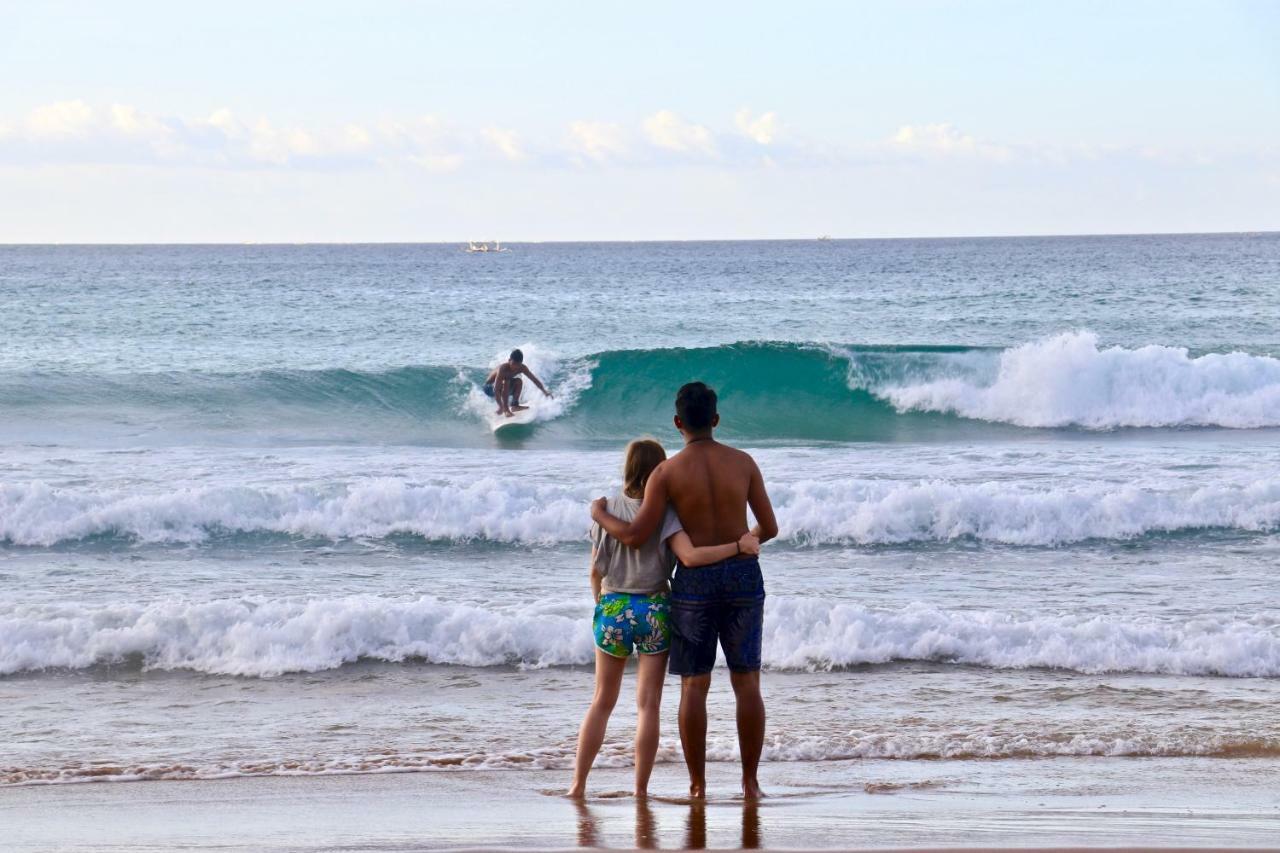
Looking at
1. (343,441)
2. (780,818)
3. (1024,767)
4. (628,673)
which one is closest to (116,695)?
(628,673)

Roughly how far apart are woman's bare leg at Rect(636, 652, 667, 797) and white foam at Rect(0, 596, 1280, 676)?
101 inches

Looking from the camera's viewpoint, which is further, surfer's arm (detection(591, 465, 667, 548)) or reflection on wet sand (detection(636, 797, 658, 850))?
surfer's arm (detection(591, 465, 667, 548))

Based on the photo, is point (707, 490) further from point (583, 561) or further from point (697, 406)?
point (583, 561)

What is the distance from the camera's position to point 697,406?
15.7 ft

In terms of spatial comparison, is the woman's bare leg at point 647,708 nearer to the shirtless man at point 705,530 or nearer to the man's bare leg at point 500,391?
the shirtless man at point 705,530

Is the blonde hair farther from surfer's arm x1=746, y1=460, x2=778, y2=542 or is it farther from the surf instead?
the surf

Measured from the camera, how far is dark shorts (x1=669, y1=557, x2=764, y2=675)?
480 centimetres

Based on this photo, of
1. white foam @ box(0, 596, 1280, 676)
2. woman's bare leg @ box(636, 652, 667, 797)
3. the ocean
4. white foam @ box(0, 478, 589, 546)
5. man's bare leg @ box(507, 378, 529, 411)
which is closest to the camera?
woman's bare leg @ box(636, 652, 667, 797)

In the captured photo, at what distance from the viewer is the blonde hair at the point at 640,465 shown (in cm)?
485

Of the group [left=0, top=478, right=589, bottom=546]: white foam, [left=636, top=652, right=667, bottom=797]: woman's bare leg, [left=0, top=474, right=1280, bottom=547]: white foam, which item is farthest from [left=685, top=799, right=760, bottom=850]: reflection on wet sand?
[left=0, top=478, right=589, bottom=546]: white foam

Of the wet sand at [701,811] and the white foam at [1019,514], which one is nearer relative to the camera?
the wet sand at [701,811]

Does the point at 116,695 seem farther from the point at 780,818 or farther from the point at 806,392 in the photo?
the point at 806,392

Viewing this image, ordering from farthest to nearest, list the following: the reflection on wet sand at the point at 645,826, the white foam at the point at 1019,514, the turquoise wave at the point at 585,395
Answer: the turquoise wave at the point at 585,395 → the white foam at the point at 1019,514 → the reflection on wet sand at the point at 645,826

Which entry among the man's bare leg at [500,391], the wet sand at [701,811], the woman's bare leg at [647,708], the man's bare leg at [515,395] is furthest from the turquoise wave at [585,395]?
the woman's bare leg at [647,708]
